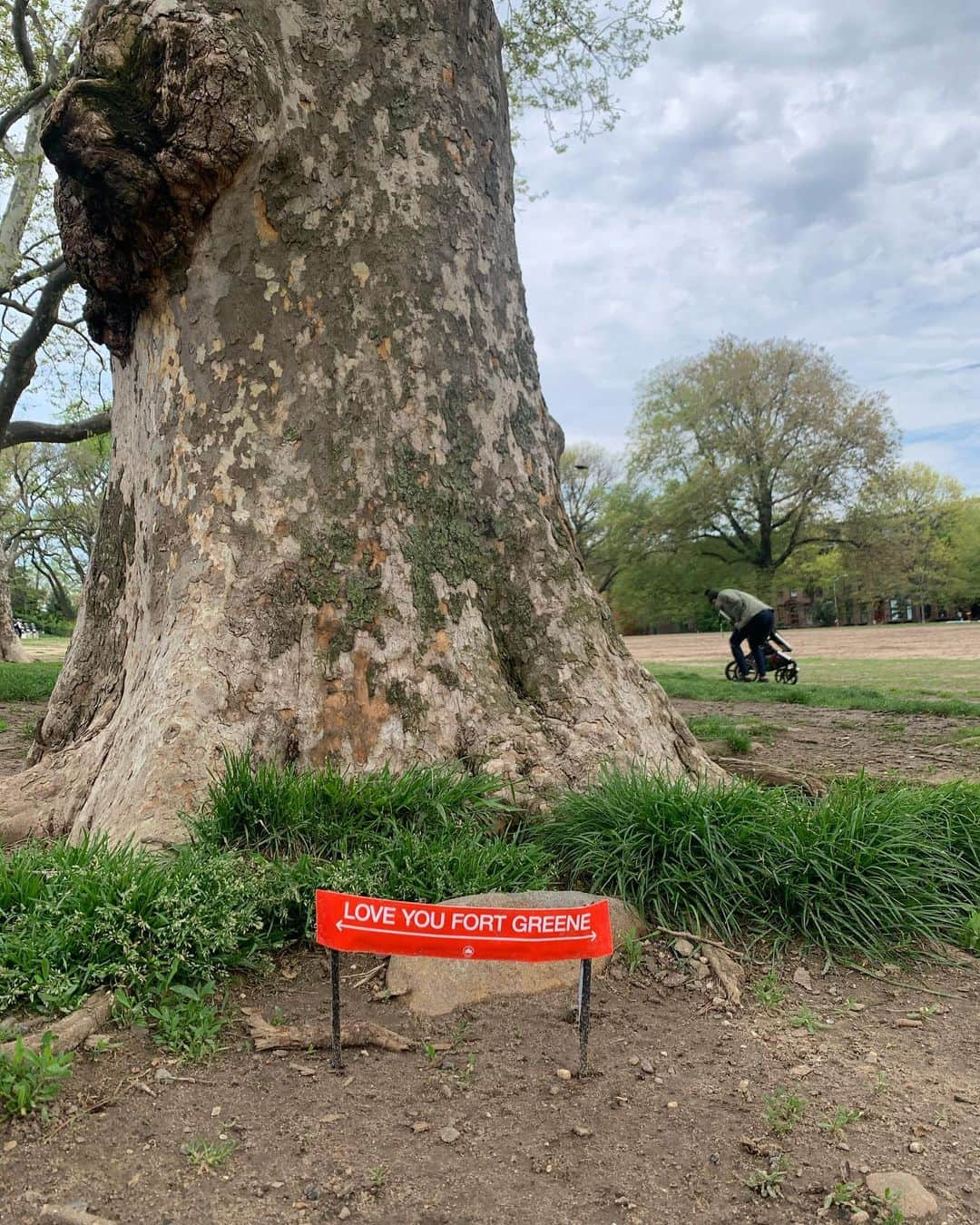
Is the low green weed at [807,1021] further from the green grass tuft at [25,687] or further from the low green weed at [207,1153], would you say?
the green grass tuft at [25,687]

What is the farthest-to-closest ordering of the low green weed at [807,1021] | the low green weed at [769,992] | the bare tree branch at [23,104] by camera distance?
the bare tree branch at [23,104] → the low green weed at [769,992] → the low green weed at [807,1021]

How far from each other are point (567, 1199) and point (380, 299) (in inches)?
141

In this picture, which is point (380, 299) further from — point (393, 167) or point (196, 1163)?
point (196, 1163)

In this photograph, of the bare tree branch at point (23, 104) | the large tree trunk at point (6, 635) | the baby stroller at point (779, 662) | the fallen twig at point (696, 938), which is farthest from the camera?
the large tree trunk at point (6, 635)

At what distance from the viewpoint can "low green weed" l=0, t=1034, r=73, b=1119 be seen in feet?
6.38

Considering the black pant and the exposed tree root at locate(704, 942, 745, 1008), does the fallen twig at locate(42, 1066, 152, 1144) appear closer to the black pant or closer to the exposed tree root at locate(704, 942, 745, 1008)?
the exposed tree root at locate(704, 942, 745, 1008)

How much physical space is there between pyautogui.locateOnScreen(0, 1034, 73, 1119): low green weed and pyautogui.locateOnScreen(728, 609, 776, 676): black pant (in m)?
13.0

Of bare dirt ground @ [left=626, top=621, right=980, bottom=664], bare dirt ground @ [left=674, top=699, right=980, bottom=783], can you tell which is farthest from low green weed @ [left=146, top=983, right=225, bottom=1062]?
bare dirt ground @ [left=626, top=621, right=980, bottom=664]

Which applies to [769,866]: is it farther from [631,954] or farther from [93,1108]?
[93,1108]

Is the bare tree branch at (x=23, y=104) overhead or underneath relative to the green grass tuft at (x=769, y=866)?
overhead

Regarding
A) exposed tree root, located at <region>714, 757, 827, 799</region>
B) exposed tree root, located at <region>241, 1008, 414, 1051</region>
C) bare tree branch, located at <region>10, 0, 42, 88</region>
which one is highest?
bare tree branch, located at <region>10, 0, 42, 88</region>

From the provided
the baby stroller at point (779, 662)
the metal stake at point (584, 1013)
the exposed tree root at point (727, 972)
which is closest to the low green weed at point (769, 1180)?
the metal stake at point (584, 1013)

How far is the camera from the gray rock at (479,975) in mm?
2584

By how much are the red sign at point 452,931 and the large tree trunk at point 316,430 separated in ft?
4.63
